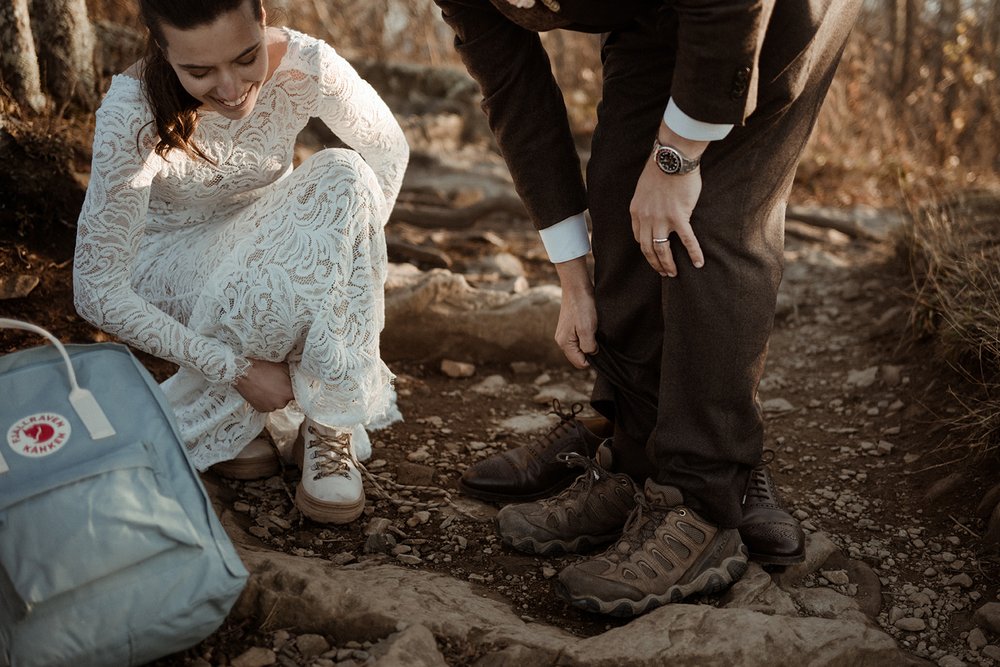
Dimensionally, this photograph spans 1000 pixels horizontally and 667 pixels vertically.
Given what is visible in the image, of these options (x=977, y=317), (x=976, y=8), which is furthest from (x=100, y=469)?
(x=976, y=8)

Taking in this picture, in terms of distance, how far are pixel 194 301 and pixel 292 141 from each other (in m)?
0.51

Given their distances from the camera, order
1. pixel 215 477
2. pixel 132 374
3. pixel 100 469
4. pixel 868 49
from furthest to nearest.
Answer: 1. pixel 868 49
2. pixel 215 477
3. pixel 132 374
4. pixel 100 469

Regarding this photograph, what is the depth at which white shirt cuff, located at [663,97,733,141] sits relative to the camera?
171 centimetres

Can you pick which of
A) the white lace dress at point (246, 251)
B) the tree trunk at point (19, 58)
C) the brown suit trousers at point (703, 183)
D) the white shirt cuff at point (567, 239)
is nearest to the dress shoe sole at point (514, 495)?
the brown suit trousers at point (703, 183)

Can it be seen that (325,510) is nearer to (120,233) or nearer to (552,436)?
(552,436)

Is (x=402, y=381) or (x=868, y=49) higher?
(x=868, y=49)

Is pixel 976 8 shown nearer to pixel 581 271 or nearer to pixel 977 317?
pixel 977 317

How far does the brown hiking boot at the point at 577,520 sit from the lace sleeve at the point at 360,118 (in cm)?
92

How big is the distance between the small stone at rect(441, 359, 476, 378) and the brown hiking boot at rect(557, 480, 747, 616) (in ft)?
4.20

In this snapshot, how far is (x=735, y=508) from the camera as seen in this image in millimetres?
2021

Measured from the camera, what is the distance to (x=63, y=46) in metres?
3.15

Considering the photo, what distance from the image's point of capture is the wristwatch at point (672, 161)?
5.79 ft

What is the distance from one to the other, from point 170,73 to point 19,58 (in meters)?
1.22

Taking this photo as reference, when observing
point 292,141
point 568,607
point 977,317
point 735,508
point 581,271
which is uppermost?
point 292,141
